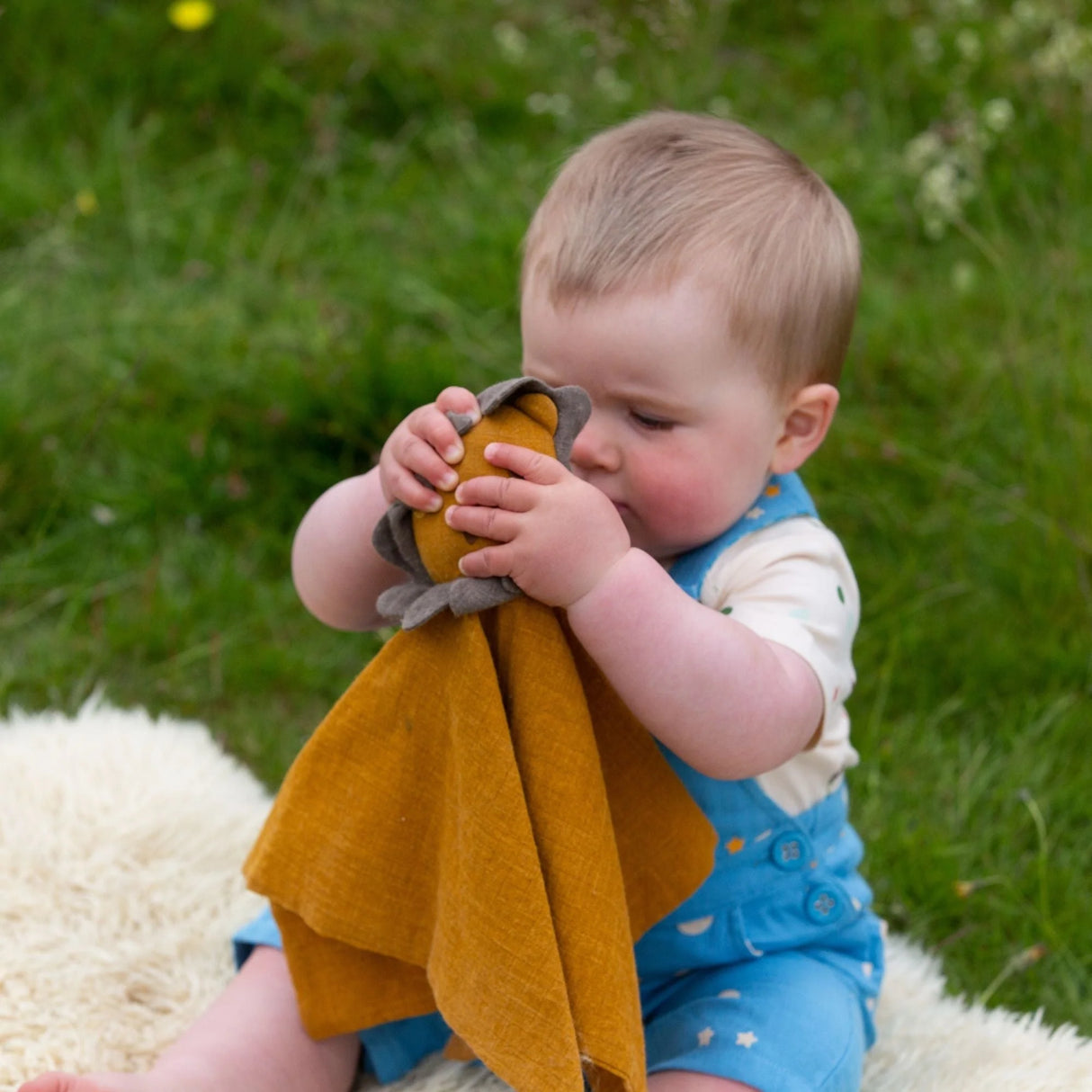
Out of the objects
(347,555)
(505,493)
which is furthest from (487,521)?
(347,555)

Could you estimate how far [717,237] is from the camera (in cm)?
152

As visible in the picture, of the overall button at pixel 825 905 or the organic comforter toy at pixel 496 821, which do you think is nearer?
the organic comforter toy at pixel 496 821

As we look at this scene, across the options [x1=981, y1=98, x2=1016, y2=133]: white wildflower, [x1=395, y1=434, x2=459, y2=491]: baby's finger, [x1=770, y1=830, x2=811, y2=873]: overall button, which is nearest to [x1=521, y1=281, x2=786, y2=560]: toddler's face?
[x1=395, y1=434, x2=459, y2=491]: baby's finger

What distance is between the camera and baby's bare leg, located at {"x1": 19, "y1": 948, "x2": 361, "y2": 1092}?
1580 mm

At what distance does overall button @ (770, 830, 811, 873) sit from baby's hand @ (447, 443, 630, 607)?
1.65ft

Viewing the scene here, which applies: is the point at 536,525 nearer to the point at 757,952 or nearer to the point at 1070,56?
the point at 757,952

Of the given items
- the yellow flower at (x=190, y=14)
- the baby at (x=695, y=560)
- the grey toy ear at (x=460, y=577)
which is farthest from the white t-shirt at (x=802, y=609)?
the yellow flower at (x=190, y=14)

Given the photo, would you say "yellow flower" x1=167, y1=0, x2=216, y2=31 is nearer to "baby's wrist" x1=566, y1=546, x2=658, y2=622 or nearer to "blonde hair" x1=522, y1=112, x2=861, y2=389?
"blonde hair" x1=522, y1=112, x2=861, y2=389

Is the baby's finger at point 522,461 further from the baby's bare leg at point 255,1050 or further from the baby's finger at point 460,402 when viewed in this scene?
the baby's bare leg at point 255,1050

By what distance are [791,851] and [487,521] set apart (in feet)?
2.06

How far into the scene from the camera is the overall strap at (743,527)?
1631 millimetres

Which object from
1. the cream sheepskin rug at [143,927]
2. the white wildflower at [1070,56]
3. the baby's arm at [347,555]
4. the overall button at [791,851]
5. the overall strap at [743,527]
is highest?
the white wildflower at [1070,56]

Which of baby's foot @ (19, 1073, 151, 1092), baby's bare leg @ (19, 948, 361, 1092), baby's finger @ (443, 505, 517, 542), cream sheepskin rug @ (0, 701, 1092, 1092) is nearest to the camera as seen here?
baby's finger @ (443, 505, 517, 542)

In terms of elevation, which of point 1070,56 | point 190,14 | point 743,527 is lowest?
point 190,14
